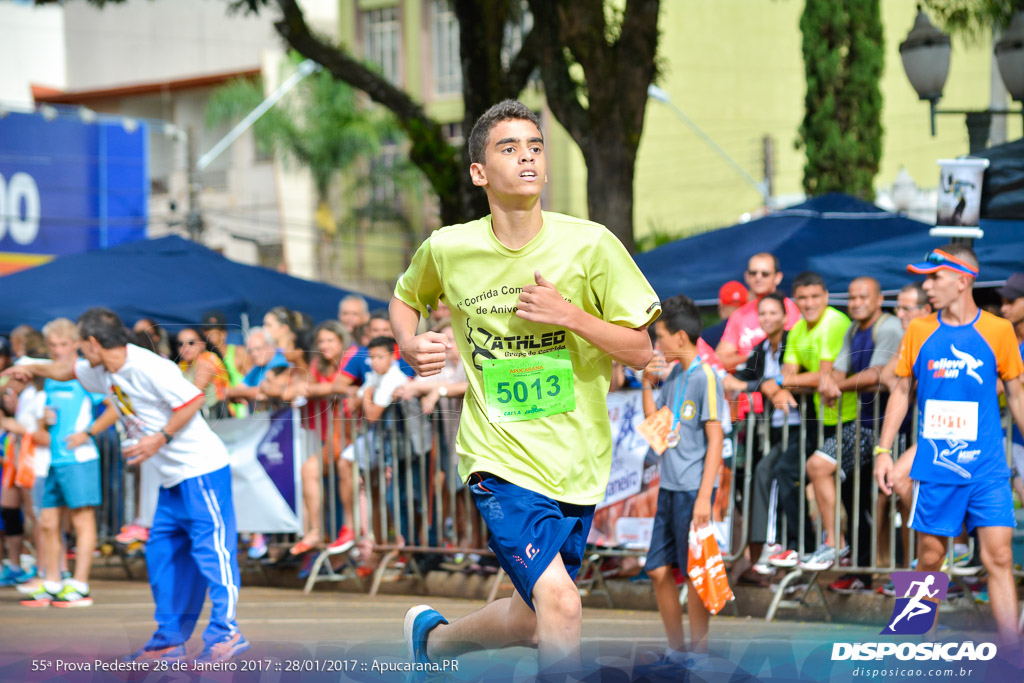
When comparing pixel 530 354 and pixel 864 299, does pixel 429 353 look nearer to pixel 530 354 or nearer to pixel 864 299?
pixel 530 354

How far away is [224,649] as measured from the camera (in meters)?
5.87

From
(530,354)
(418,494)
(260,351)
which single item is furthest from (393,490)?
(530,354)

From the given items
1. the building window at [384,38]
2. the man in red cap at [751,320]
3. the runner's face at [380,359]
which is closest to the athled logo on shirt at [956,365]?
the man in red cap at [751,320]

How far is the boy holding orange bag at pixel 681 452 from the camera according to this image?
5941mm

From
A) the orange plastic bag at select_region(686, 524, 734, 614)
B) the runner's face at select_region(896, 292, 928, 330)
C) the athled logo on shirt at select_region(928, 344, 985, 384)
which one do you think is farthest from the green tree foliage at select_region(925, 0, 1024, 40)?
the orange plastic bag at select_region(686, 524, 734, 614)

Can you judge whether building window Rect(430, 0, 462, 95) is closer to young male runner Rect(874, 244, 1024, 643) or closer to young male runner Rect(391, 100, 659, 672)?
young male runner Rect(874, 244, 1024, 643)

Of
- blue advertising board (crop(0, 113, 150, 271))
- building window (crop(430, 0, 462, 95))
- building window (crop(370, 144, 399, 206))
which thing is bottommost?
blue advertising board (crop(0, 113, 150, 271))

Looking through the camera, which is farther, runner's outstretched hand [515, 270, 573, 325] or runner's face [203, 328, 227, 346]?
runner's face [203, 328, 227, 346]

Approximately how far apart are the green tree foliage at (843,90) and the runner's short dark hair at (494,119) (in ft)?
58.8

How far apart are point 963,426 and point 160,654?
393 centimetres

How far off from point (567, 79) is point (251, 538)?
4.65 meters

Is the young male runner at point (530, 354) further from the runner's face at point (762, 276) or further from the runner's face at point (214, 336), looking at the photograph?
the runner's face at point (214, 336)

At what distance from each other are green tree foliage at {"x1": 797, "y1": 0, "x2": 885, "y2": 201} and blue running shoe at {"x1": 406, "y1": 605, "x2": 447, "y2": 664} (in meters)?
17.9

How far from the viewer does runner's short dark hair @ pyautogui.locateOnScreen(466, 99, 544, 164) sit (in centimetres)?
402
